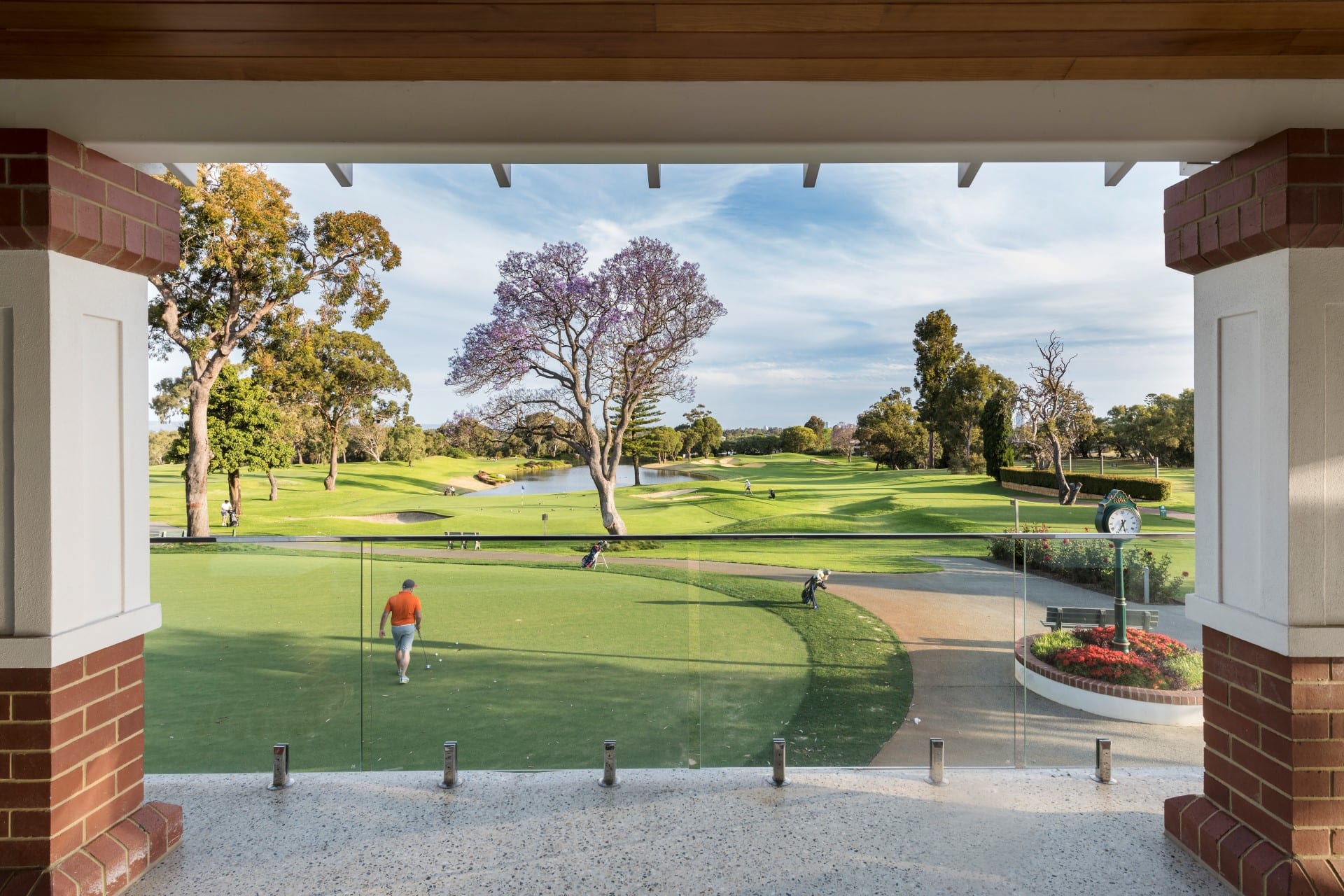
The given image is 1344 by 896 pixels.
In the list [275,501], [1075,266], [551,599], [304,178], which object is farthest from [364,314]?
[1075,266]

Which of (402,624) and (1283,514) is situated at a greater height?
(1283,514)

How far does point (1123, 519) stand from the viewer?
3795 millimetres

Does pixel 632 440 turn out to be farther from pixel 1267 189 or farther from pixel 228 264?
pixel 1267 189

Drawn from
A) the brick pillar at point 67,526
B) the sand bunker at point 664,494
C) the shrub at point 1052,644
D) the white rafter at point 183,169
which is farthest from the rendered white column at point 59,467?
the sand bunker at point 664,494

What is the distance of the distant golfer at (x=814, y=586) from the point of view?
3.17m

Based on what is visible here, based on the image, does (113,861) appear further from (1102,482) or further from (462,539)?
(1102,482)

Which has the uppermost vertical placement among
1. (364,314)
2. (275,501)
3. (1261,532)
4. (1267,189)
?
(364,314)

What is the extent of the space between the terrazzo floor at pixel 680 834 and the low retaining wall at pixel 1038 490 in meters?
18.1

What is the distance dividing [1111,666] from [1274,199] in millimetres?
1949

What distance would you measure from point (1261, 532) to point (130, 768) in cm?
328

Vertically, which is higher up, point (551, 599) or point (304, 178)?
point (304, 178)

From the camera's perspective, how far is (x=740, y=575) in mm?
3156

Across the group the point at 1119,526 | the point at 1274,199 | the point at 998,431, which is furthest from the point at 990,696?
the point at 998,431

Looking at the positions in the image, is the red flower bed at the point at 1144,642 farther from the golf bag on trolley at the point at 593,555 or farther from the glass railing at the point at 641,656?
the golf bag on trolley at the point at 593,555
